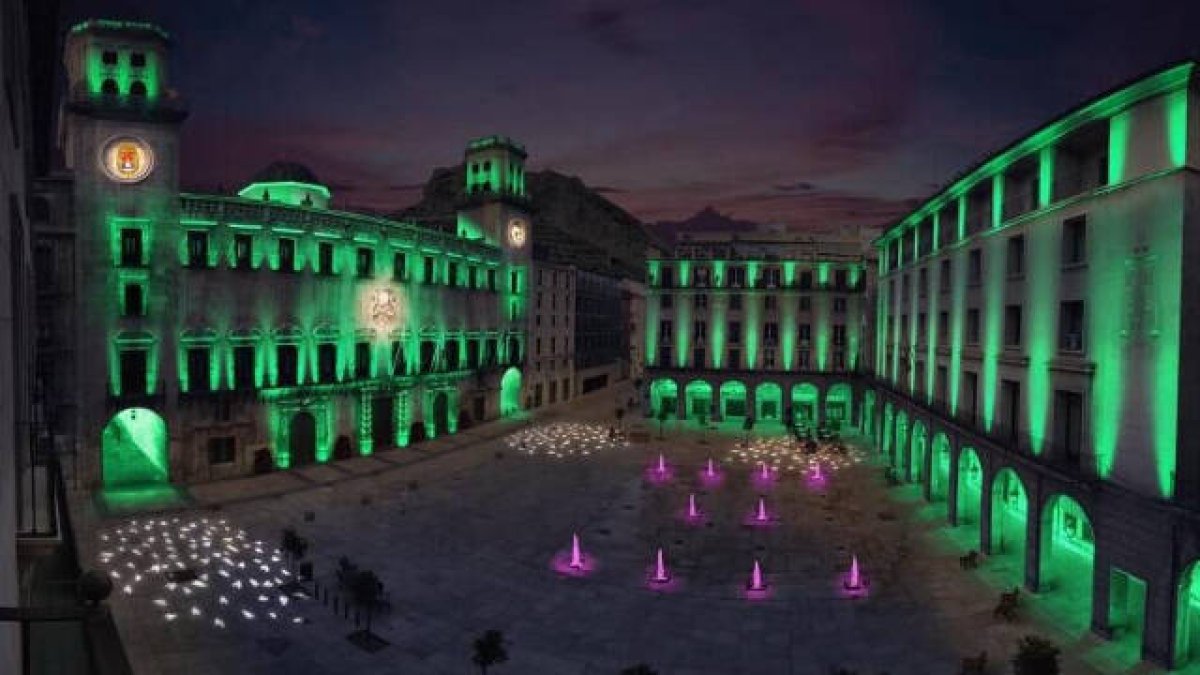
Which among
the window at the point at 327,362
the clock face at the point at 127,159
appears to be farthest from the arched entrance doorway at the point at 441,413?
the clock face at the point at 127,159

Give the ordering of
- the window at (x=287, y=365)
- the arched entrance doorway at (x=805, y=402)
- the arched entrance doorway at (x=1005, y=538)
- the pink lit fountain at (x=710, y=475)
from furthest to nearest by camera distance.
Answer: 1. the arched entrance doorway at (x=805, y=402)
2. the window at (x=287, y=365)
3. the pink lit fountain at (x=710, y=475)
4. the arched entrance doorway at (x=1005, y=538)

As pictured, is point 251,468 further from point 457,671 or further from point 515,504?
point 457,671

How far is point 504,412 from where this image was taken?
69.1m

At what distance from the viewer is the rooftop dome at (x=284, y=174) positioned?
5591 cm

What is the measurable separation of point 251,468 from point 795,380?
1852 inches

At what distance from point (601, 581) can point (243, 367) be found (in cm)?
2871

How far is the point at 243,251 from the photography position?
4309cm

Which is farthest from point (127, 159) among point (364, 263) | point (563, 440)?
point (563, 440)

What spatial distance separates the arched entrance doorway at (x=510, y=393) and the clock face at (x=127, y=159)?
3593 centimetres

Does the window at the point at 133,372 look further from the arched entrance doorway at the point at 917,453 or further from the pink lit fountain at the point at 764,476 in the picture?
the arched entrance doorway at the point at 917,453

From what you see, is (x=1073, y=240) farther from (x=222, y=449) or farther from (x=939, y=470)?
(x=222, y=449)

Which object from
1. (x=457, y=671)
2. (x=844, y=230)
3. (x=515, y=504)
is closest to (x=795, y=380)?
(x=844, y=230)

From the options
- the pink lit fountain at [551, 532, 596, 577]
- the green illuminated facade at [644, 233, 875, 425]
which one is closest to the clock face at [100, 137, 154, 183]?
the pink lit fountain at [551, 532, 596, 577]

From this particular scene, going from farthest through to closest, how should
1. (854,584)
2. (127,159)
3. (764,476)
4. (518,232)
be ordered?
(518,232), (764,476), (127,159), (854,584)
